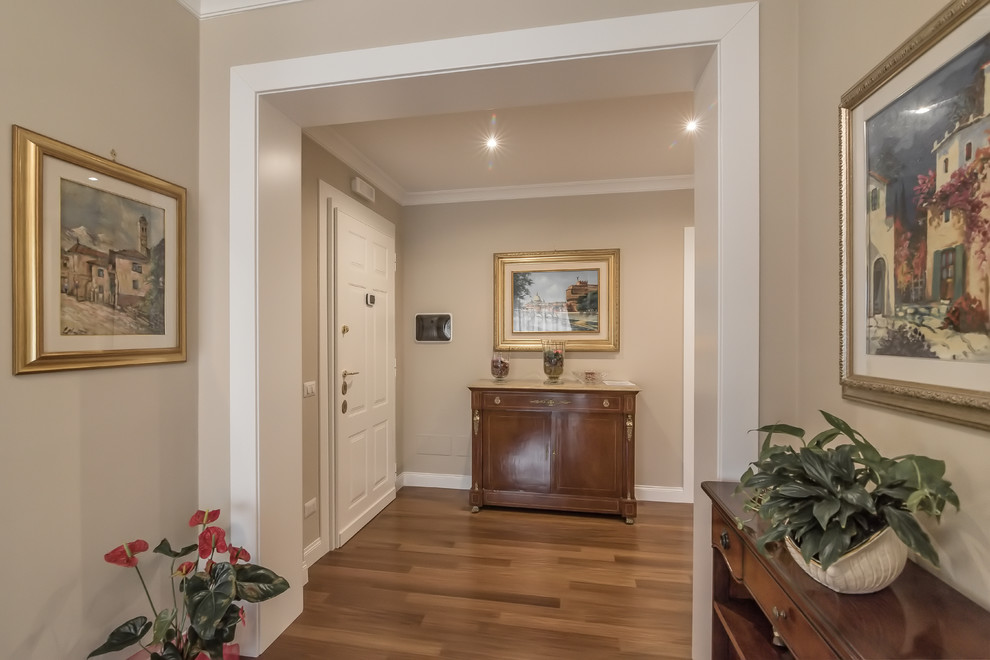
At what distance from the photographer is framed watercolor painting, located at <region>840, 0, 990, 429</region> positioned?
791 mm

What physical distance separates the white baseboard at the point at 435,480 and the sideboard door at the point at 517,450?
0.53m

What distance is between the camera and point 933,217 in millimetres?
885

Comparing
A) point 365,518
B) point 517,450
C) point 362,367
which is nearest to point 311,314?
point 362,367

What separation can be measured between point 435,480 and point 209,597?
2.56 m

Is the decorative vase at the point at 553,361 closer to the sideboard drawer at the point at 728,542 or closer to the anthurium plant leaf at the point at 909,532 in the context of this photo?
the sideboard drawer at the point at 728,542

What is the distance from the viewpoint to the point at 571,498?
3.24 metres

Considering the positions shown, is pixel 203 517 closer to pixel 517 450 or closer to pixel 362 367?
pixel 362 367

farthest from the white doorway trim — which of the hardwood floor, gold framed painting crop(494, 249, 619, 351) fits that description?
gold framed painting crop(494, 249, 619, 351)

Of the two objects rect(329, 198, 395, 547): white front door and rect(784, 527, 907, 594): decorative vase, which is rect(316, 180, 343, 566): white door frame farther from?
rect(784, 527, 907, 594): decorative vase

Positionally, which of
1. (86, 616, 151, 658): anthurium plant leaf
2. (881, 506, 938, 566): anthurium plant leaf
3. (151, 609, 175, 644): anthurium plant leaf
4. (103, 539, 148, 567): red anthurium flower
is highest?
(881, 506, 938, 566): anthurium plant leaf

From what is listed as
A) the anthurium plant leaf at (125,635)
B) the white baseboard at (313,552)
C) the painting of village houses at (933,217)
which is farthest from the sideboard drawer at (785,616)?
the white baseboard at (313,552)

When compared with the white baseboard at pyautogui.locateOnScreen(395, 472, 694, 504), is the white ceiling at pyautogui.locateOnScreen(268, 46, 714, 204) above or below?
above

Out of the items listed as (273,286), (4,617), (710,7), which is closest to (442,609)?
(4,617)

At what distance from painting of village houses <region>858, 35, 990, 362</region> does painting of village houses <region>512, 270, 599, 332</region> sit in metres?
2.59
